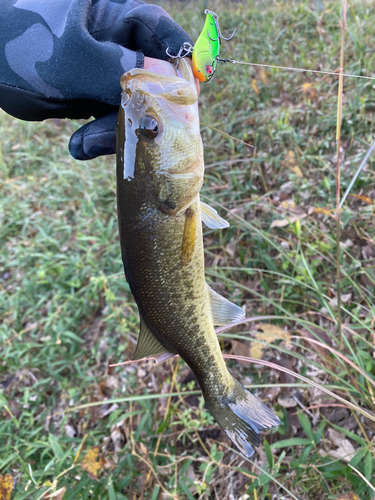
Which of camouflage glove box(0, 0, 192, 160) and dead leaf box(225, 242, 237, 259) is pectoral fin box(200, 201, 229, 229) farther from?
dead leaf box(225, 242, 237, 259)

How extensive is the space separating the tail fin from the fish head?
0.95m

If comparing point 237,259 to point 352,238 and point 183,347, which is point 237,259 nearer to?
point 352,238

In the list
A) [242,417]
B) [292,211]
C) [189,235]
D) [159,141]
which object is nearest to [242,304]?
[292,211]

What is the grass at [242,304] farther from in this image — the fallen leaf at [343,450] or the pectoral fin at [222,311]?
the pectoral fin at [222,311]

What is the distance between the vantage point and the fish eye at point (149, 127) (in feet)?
4.24


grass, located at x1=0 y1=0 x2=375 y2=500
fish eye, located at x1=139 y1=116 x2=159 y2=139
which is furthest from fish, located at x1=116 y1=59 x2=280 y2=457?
grass, located at x1=0 y1=0 x2=375 y2=500

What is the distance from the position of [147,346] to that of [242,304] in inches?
56.4

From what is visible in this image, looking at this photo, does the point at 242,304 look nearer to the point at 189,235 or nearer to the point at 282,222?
the point at 282,222

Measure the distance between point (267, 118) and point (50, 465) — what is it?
12.6ft

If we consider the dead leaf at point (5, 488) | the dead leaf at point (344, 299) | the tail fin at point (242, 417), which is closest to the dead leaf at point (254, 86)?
the dead leaf at point (344, 299)

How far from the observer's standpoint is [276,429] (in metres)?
2.04

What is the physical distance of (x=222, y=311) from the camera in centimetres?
157

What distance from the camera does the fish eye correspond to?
129 cm

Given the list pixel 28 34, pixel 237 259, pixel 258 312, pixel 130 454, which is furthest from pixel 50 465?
pixel 28 34
